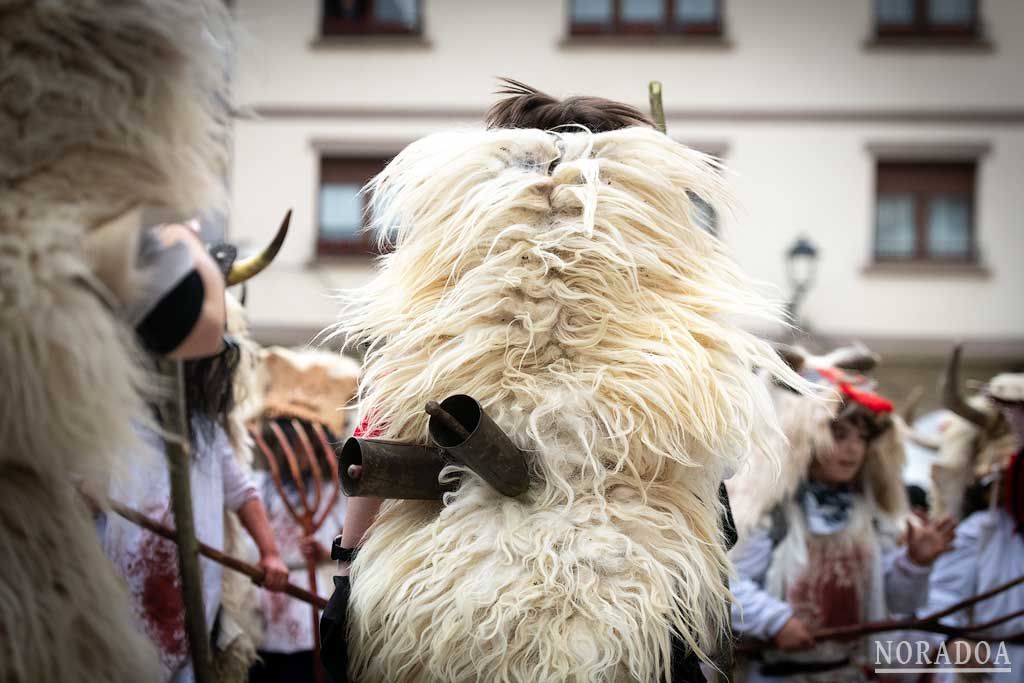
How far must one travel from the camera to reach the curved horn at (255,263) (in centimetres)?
278

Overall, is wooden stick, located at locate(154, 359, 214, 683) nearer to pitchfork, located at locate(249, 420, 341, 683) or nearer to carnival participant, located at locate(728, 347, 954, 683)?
pitchfork, located at locate(249, 420, 341, 683)

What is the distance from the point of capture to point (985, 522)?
4.85m

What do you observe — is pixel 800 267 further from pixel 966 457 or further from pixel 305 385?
pixel 305 385

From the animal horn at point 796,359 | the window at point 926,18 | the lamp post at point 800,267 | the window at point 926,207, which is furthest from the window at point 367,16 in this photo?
the animal horn at point 796,359

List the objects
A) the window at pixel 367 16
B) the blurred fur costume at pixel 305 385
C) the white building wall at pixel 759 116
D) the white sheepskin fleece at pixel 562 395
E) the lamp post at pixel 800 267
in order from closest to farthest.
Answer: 1. the white sheepskin fleece at pixel 562 395
2. the blurred fur costume at pixel 305 385
3. the lamp post at pixel 800 267
4. the white building wall at pixel 759 116
5. the window at pixel 367 16

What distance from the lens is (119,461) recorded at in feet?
4.62

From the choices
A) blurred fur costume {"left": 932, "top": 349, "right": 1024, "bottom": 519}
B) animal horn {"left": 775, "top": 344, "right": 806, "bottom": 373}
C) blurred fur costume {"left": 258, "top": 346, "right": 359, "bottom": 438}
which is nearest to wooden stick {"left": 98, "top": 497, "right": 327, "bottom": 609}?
blurred fur costume {"left": 258, "top": 346, "right": 359, "bottom": 438}

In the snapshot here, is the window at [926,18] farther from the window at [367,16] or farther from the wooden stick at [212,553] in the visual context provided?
the wooden stick at [212,553]

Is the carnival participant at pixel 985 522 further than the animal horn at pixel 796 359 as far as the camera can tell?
Yes

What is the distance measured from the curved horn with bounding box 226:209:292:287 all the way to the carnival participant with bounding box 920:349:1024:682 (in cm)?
307


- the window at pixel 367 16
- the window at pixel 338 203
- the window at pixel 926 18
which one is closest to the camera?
the window at pixel 926 18

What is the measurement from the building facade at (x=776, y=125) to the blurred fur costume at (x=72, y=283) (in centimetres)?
1235

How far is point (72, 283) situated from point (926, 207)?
45.5 ft

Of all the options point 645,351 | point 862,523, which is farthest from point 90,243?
point 862,523
